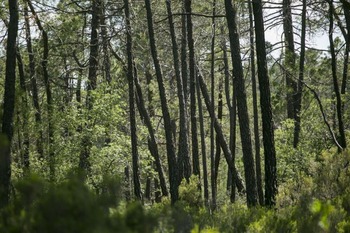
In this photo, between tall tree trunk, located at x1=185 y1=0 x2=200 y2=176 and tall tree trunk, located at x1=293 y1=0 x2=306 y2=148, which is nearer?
tall tree trunk, located at x1=185 y1=0 x2=200 y2=176

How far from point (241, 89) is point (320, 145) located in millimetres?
7213

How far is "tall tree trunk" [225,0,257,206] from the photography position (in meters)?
10.8

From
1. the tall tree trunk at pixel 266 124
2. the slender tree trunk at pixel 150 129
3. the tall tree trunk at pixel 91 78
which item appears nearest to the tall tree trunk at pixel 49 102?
the tall tree trunk at pixel 91 78

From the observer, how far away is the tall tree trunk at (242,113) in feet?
35.4

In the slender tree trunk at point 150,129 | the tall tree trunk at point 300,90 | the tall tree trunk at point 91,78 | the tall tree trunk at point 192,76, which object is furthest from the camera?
the slender tree trunk at point 150,129

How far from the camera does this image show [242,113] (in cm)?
1094

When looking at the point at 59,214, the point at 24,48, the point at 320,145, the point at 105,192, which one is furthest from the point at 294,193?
the point at 24,48

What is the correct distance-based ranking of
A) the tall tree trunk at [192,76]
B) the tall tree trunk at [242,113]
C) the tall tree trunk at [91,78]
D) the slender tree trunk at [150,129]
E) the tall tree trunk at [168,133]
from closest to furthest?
the tall tree trunk at [242,113] < the tall tree trunk at [168,133] < the tall tree trunk at [91,78] < the tall tree trunk at [192,76] < the slender tree trunk at [150,129]

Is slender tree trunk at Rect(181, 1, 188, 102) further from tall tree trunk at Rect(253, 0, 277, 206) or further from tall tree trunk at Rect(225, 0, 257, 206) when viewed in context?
tall tree trunk at Rect(253, 0, 277, 206)

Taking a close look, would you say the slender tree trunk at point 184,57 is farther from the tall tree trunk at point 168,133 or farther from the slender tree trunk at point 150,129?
the slender tree trunk at point 150,129

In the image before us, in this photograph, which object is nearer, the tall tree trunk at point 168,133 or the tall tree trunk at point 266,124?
the tall tree trunk at point 266,124

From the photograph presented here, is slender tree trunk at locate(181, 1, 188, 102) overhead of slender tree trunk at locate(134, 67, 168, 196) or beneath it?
overhead

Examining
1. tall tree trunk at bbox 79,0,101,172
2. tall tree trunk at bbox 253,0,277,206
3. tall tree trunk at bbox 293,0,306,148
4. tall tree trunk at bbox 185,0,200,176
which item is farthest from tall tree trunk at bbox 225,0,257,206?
tall tree trunk at bbox 293,0,306,148

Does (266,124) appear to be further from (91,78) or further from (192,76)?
(91,78)
